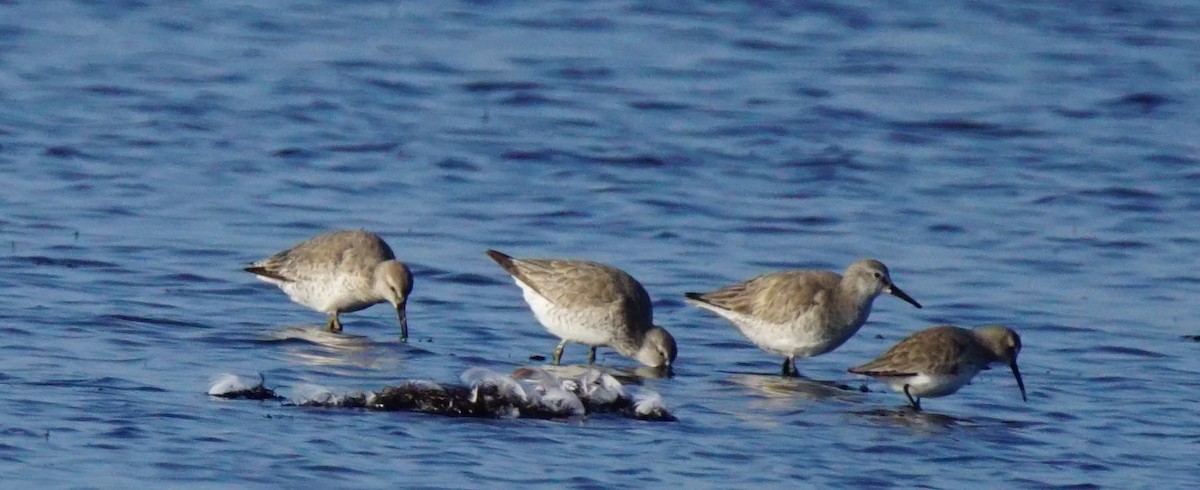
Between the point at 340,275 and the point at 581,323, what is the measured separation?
1.72 m

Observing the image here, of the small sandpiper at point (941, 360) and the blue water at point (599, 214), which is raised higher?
the small sandpiper at point (941, 360)

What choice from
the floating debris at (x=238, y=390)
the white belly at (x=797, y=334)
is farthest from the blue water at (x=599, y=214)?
the white belly at (x=797, y=334)

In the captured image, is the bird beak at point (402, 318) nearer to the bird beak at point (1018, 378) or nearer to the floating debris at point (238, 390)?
the floating debris at point (238, 390)

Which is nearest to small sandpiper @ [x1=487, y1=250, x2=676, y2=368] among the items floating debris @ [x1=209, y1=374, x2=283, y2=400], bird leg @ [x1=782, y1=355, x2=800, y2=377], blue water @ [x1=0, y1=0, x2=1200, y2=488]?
blue water @ [x1=0, y1=0, x2=1200, y2=488]

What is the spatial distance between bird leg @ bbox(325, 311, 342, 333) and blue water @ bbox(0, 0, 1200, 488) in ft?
0.87

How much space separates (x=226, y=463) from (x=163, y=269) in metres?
5.52

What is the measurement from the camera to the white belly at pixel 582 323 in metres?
12.5

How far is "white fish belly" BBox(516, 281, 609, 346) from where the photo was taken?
12469mm

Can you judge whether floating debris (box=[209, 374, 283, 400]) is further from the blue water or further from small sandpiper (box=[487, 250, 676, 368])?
small sandpiper (box=[487, 250, 676, 368])

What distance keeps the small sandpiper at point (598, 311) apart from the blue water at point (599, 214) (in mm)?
317

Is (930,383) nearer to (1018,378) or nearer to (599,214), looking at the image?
(1018,378)

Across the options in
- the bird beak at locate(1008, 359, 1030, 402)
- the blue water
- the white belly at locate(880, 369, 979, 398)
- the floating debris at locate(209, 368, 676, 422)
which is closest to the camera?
the blue water

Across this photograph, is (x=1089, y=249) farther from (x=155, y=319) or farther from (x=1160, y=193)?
(x=155, y=319)

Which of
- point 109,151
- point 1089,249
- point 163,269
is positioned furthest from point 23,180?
point 1089,249
